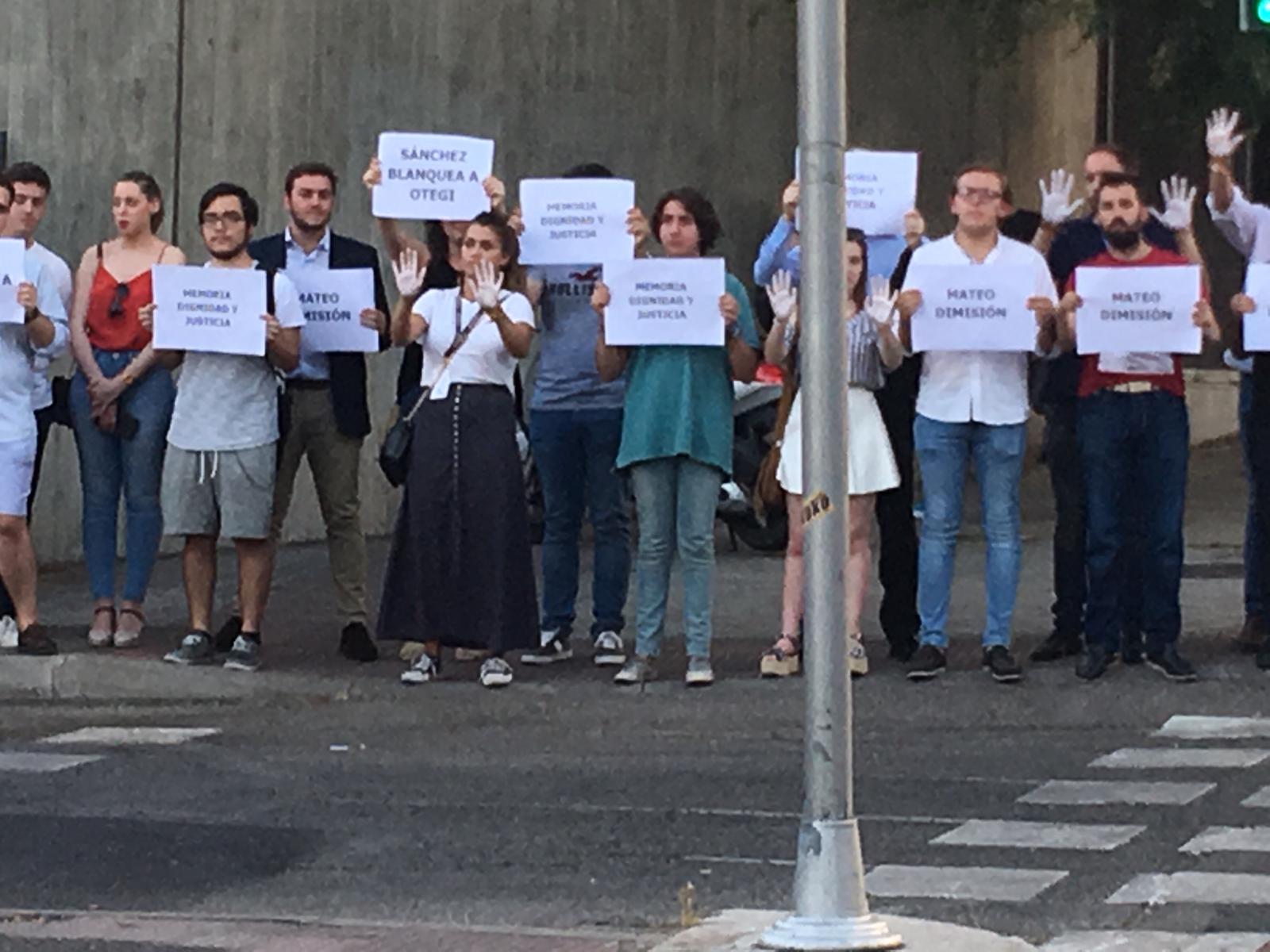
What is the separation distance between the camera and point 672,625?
1307cm

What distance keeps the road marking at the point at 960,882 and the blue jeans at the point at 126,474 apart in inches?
207

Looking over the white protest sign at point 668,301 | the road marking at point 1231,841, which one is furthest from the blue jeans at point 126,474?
the road marking at point 1231,841

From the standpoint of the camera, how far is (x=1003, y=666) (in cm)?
1100

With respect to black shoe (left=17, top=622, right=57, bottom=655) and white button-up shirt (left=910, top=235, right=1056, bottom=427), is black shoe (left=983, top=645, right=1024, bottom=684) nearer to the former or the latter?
white button-up shirt (left=910, top=235, right=1056, bottom=427)

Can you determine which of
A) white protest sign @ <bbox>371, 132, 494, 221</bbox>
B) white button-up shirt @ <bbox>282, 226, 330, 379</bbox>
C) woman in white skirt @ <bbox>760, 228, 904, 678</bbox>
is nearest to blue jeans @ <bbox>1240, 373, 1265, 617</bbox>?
woman in white skirt @ <bbox>760, 228, 904, 678</bbox>

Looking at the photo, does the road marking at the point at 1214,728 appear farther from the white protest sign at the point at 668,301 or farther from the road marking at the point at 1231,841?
the white protest sign at the point at 668,301

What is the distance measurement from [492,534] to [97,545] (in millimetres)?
2095

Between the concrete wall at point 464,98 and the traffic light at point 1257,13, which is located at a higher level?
the concrete wall at point 464,98

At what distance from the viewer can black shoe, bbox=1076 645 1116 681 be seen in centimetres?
1099

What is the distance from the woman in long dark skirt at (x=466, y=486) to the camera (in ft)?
36.7

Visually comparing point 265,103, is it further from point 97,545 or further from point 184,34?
point 97,545

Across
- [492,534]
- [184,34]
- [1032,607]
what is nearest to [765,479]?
[492,534]

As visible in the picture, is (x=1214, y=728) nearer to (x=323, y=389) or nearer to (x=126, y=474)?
(x=323, y=389)

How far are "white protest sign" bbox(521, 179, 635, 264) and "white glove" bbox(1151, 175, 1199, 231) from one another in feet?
7.20
